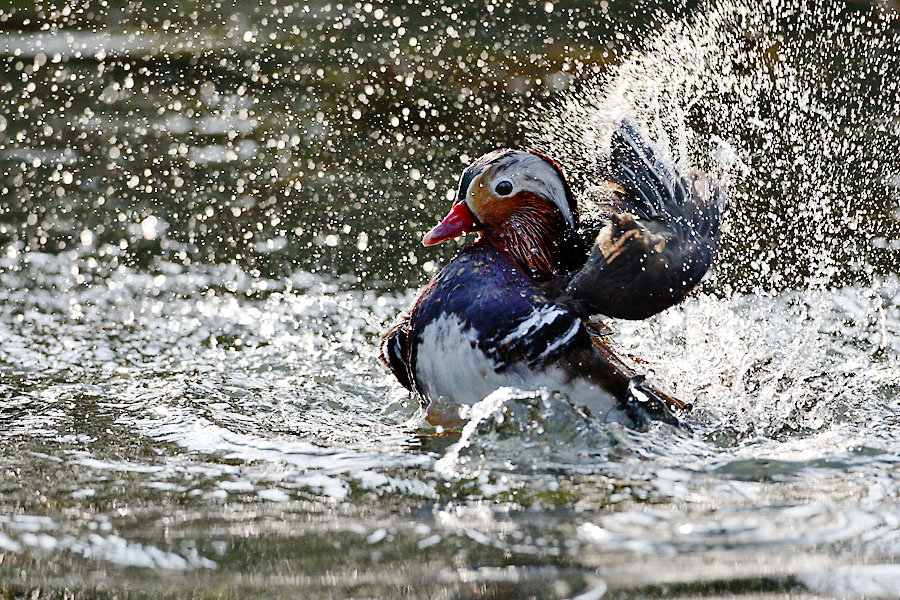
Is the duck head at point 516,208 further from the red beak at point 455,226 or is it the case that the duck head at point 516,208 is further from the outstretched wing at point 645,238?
the outstretched wing at point 645,238

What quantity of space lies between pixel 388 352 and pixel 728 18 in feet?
14.3

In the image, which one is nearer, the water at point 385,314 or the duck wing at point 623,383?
the water at point 385,314

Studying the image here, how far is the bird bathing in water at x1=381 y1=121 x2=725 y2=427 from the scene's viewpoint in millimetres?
3756

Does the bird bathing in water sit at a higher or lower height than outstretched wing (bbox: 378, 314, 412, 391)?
higher

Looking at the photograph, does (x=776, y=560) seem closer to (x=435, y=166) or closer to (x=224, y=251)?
(x=224, y=251)

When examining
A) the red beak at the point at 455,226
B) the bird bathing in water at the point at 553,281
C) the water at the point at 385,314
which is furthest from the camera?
the red beak at the point at 455,226

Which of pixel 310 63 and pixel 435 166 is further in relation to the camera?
pixel 310 63

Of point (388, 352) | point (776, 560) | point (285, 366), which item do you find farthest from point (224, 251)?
point (776, 560)

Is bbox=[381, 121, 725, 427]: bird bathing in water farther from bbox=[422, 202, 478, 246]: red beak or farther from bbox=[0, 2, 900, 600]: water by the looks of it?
bbox=[0, 2, 900, 600]: water

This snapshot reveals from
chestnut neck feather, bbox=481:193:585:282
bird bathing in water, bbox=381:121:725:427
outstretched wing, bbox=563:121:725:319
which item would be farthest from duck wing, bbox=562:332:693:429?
chestnut neck feather, bbox=481:193:585:282

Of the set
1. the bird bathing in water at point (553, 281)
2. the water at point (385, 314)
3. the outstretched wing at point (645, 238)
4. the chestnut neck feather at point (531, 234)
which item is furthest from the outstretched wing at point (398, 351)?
the outstretched wing at point (645, 238)

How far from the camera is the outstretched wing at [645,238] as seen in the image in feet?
12.6

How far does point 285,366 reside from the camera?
16.5 feet

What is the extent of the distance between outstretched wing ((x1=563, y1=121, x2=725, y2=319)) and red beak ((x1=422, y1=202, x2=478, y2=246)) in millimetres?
433
